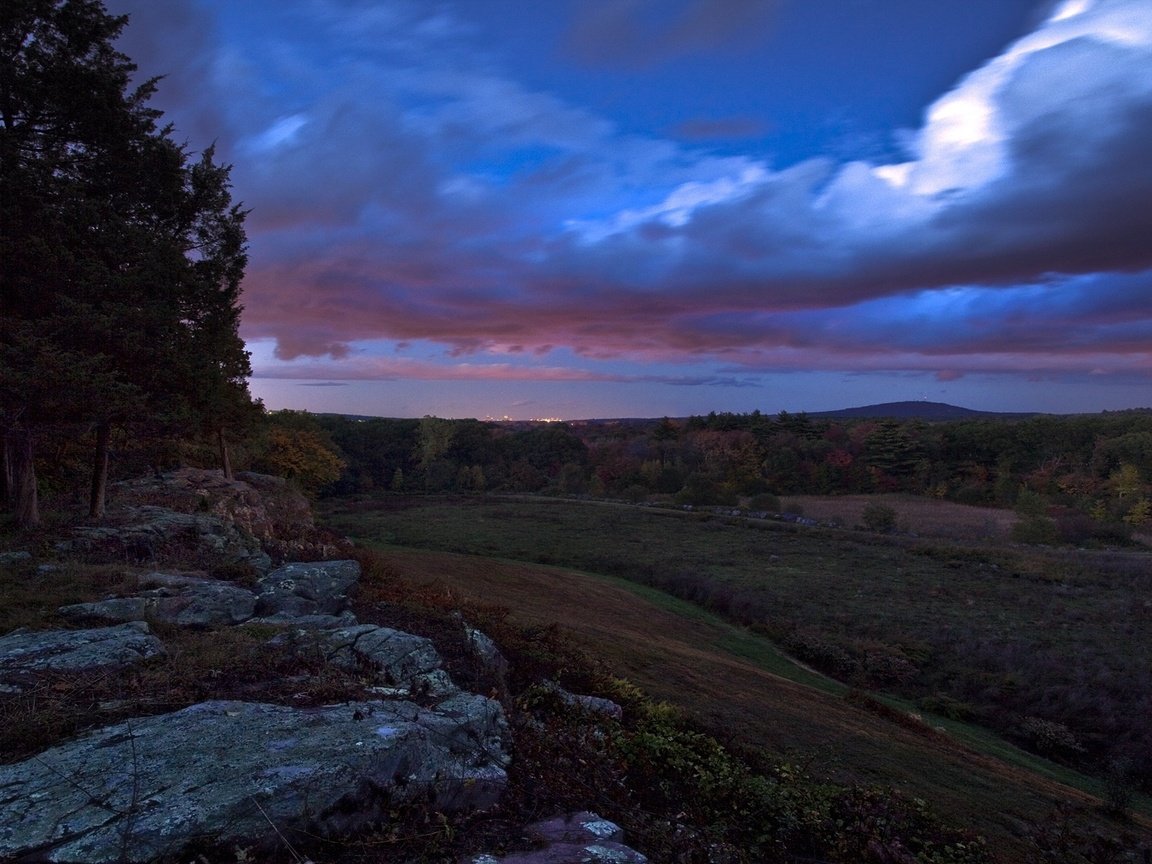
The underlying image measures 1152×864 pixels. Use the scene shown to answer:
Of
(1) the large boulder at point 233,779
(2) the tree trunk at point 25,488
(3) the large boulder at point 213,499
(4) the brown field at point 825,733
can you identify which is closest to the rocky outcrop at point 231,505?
(3) the large boulder at point 213,499

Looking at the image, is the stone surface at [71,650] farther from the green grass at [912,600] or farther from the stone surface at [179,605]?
the green grass at [912,600]

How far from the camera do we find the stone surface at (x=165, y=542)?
10.6 metres

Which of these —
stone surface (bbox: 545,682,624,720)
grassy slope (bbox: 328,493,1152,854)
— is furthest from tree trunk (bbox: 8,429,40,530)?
stone surface (bbox: 545,682,624,720)

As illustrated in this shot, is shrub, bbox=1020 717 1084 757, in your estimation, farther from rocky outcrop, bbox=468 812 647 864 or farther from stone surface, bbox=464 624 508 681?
rocky outcrop, bbox=468 812 647 864

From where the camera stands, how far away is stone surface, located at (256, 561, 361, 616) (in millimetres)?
8617

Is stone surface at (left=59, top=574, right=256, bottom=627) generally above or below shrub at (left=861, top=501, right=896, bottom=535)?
above

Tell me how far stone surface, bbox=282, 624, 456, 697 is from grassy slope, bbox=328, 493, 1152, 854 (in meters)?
4.08

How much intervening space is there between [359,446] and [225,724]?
3801 inches

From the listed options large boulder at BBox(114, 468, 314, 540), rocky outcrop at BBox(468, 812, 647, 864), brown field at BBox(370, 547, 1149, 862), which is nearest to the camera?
rocky outcrop at BBox(468, 812, 647, 864)

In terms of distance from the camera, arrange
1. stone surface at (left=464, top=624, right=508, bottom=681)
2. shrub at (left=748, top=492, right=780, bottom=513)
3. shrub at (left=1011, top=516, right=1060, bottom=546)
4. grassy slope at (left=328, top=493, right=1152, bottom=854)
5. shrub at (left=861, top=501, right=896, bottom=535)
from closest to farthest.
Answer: stone surface at (left=464, top=624, right=508, bottom=681) → grassy slope at (left=328, top=493, right=1152, bottom=854) → shrub at (left=1011, top=516, right=1060, bottom=546) → shrub at (left=861, top=501, right=896, bottom=535) → shrub at (left=748, top=492, right=780, bottom=513)

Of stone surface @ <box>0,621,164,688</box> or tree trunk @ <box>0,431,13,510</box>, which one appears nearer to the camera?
stone surface @ <box>0,621,164,688</box>

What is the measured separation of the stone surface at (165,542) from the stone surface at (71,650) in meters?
4.63

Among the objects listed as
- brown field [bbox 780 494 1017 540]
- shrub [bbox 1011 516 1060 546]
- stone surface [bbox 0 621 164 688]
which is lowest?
brown field [bbox 780 494 1017 540]

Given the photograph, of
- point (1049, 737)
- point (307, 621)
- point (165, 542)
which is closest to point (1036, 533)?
point (1049, 737)
